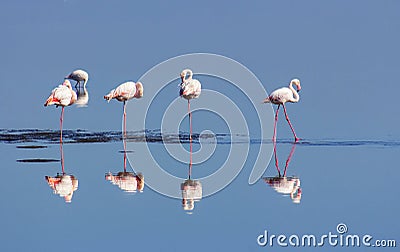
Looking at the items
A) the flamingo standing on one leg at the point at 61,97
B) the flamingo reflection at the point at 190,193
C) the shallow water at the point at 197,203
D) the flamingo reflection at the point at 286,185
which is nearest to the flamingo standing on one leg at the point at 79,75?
the flamingo standing on one leg at the point at 61,97

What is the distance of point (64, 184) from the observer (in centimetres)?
952

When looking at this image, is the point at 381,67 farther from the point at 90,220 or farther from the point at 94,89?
the point at 90,220

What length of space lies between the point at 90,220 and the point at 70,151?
4.20 metres

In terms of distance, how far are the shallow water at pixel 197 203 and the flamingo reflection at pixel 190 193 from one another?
0.26ft

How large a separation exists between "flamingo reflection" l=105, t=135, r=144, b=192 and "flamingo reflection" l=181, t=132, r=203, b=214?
1.82ft

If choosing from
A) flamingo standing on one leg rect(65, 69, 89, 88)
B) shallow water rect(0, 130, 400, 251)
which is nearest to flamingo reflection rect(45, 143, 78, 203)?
shallow water rect(0, 130, 400, 251)

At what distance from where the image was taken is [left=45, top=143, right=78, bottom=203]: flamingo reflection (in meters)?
9.02

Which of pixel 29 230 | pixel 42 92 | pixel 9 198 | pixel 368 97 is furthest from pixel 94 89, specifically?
pixel 29 230

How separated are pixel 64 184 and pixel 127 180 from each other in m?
0.85

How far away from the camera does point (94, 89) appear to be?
20.2m

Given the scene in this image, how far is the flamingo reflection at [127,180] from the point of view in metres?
9.54

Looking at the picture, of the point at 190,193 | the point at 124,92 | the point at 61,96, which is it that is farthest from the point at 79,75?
the point at 190,193

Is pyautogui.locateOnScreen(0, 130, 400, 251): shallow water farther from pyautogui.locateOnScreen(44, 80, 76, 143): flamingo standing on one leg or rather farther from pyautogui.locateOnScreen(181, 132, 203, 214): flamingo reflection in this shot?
pyautogui.locateOnScreen(44, 80, 76, 143): flamingo standing on one leg

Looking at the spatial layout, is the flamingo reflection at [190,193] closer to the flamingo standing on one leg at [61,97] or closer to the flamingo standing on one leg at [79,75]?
the flamingo standing on one leg at [61,97]
